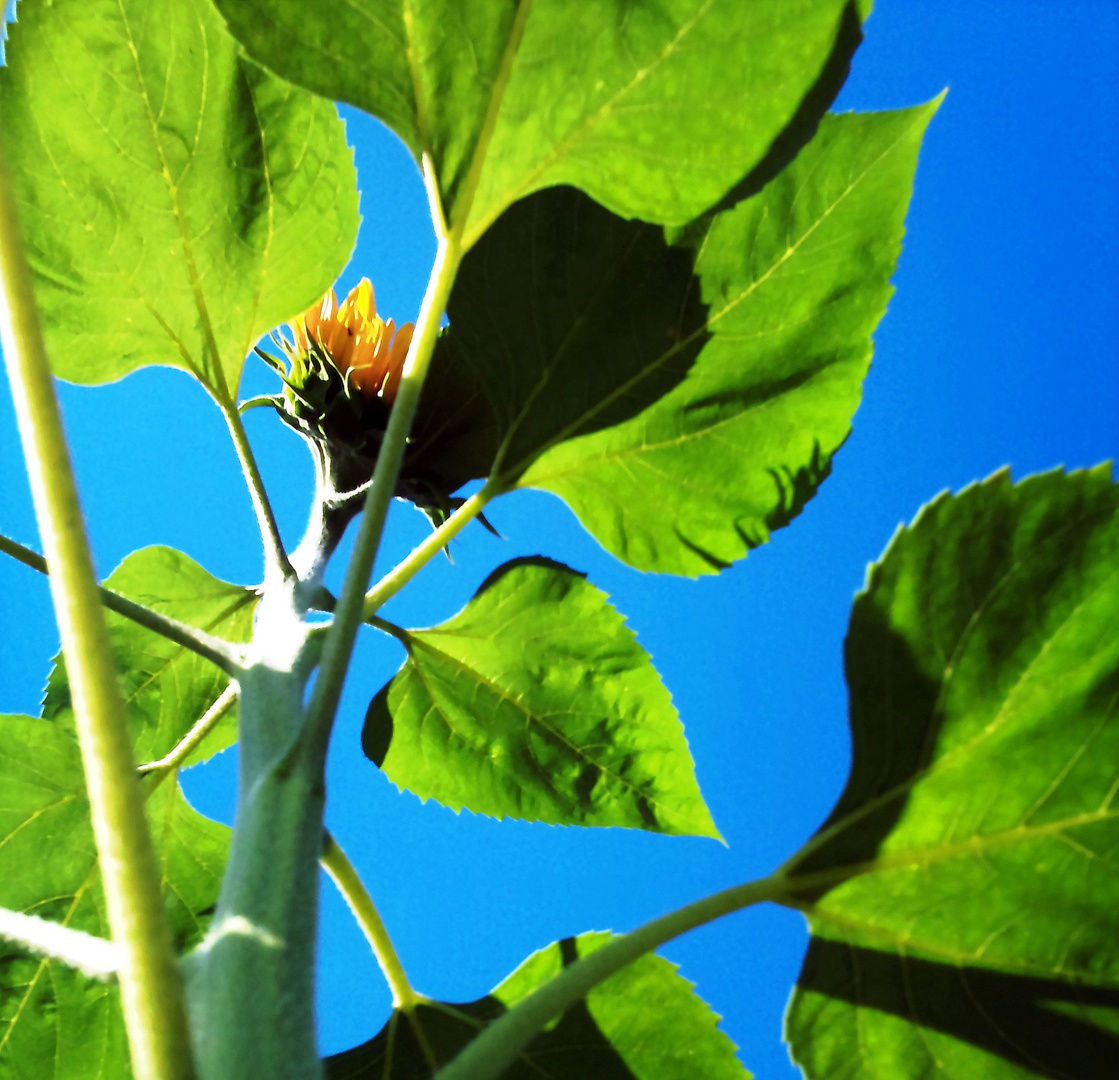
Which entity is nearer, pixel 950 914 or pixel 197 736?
pixel 950 914

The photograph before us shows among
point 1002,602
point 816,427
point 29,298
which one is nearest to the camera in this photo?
point 29,298

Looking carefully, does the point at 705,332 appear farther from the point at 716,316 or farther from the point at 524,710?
the point at 524,710

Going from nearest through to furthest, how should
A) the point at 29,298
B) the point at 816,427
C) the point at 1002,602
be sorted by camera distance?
the point at 29,298, the point at 1002,602, the point at 816,427

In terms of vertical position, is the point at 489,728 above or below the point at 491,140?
below

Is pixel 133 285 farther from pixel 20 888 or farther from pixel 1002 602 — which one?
pixel 1002 602

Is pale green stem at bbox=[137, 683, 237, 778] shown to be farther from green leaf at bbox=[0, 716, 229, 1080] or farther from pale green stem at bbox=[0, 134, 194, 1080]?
pale green stem at bbox=[0, 134, 194, 1080]

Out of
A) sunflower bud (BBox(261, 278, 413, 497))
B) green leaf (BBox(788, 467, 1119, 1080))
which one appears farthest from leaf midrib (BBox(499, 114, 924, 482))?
green leaf (BBox(788, 467, 1119, 1080))

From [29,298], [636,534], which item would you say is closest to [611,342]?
[636,534]
